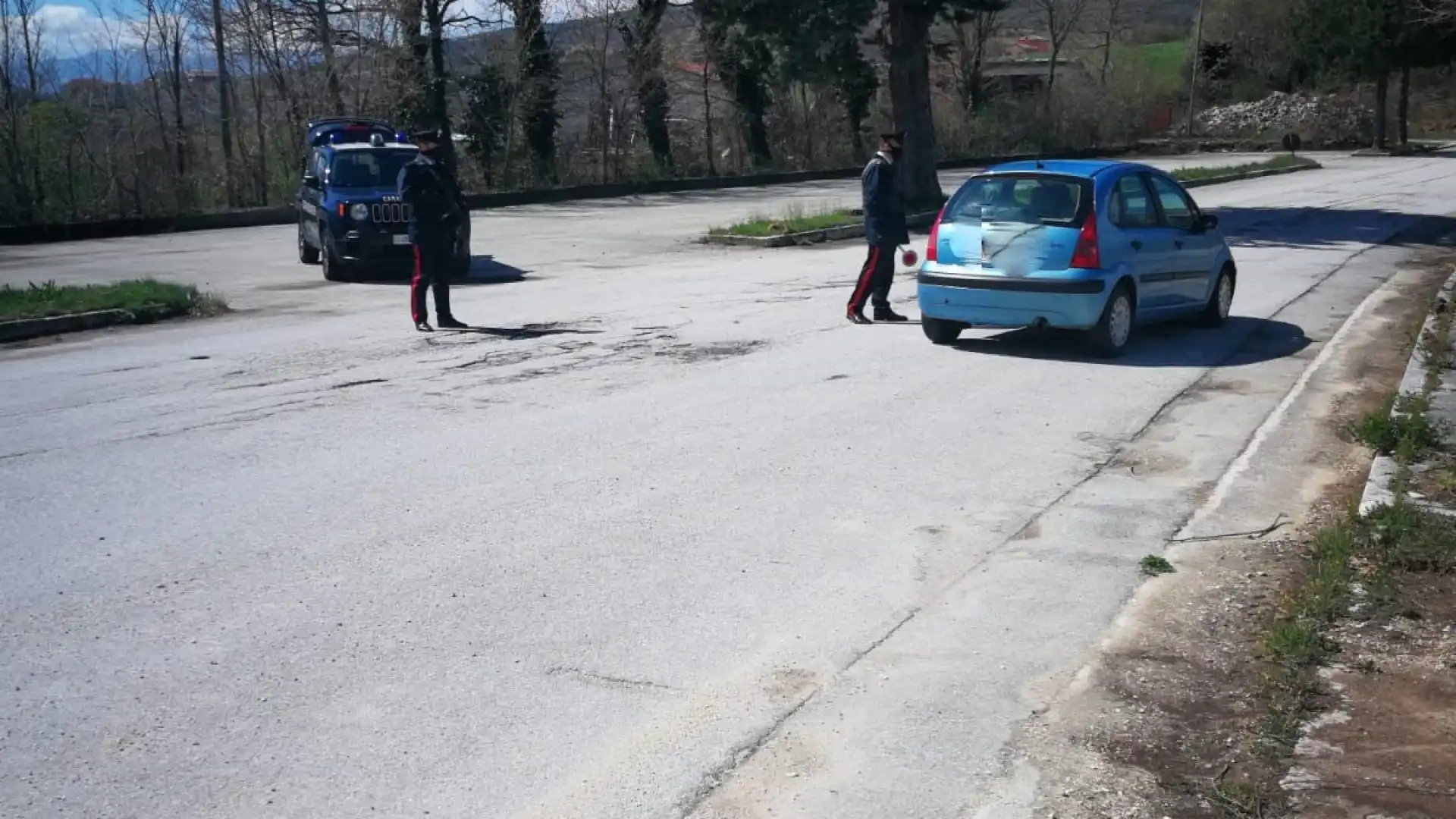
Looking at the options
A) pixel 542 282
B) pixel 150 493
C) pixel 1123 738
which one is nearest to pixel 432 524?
pixel 150 493

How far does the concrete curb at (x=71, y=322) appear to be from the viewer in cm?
1502

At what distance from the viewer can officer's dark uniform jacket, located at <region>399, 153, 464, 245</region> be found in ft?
45.8

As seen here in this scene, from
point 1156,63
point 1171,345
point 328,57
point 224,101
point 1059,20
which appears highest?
point 1059,20

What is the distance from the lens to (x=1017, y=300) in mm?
11992

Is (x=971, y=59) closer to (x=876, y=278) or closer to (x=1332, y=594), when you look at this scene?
(x=876, y=278)

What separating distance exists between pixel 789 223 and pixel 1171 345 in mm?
13135

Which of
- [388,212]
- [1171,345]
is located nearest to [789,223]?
[388,212]

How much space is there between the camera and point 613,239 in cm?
2633

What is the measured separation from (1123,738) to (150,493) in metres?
5.47

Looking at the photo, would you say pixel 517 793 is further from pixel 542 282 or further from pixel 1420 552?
pixel 542 282

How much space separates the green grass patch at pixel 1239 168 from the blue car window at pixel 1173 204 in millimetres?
25839

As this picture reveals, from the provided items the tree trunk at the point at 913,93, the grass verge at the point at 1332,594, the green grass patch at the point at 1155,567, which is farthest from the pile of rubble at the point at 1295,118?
the green grass patch at the point at 1155,567

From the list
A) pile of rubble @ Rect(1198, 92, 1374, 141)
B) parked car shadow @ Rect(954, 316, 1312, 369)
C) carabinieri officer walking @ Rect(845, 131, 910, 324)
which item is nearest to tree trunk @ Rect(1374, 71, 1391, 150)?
pile of rubble @ Rect(1198, 92, 1374, 141)

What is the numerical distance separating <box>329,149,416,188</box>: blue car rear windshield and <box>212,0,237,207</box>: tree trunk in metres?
12.3
